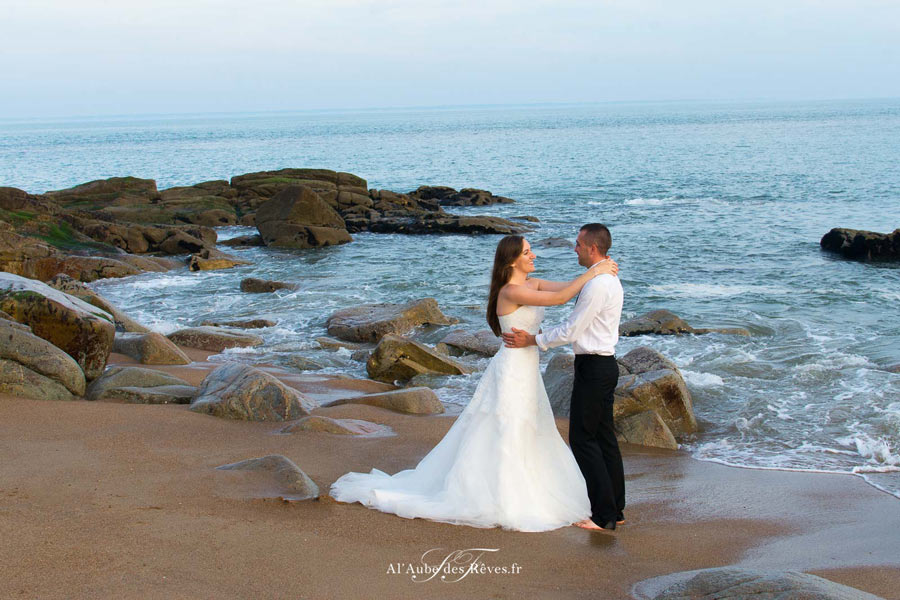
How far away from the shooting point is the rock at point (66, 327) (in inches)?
372

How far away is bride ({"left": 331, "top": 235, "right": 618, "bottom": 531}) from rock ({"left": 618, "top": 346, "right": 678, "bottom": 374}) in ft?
13.9

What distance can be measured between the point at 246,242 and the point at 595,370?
2509cm

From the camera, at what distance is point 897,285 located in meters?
19.3

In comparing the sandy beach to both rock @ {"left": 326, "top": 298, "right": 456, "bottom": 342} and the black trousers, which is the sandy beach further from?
rock @ {"left": 326, "top": 298, "right": 456, "bottom": 342}

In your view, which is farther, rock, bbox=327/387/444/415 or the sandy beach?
rock, bbox=327/387/444/415

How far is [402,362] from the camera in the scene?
1197 cm

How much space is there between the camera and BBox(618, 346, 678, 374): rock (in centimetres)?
1005

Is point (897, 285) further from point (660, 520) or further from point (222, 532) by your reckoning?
point (222, 532)

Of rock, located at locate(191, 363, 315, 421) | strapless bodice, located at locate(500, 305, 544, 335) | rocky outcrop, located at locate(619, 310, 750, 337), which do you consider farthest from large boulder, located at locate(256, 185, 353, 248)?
strapless bodice, located at locate(500, 305, 544, 335)

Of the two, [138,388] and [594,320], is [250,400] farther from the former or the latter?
[594,320]

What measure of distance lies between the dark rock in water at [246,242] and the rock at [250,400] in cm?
2097

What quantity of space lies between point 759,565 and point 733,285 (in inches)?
599

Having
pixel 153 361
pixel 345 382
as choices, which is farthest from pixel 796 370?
pixel 153 361

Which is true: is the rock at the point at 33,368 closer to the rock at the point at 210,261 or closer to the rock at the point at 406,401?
the rock at the point at 406,401
